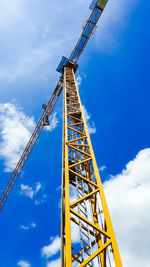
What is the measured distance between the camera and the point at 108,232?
4.26m

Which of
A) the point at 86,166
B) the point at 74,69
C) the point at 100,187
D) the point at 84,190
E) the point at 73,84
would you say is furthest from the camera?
the point at 74,69

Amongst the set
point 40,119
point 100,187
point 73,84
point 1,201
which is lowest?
point 100,187

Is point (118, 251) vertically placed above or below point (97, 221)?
below

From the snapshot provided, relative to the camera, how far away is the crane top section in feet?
60.7

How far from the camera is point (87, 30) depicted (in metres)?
20.0

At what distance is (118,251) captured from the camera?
3.91 m

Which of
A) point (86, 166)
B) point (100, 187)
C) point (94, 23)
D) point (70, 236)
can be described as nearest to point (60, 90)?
point (94, 23)

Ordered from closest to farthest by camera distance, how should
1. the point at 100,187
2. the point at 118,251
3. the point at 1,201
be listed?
the point at 118,251
the point at 100,187
the point at 1,201

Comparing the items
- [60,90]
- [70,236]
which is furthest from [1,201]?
[70,236]

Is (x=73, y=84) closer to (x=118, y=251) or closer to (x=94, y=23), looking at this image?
(x=94, y=23)

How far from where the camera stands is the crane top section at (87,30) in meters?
18.5

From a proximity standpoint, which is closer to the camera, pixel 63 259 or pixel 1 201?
pixel 63 259

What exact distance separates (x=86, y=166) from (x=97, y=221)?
2.16 m

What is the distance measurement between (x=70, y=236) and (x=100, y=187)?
71.8 inches
